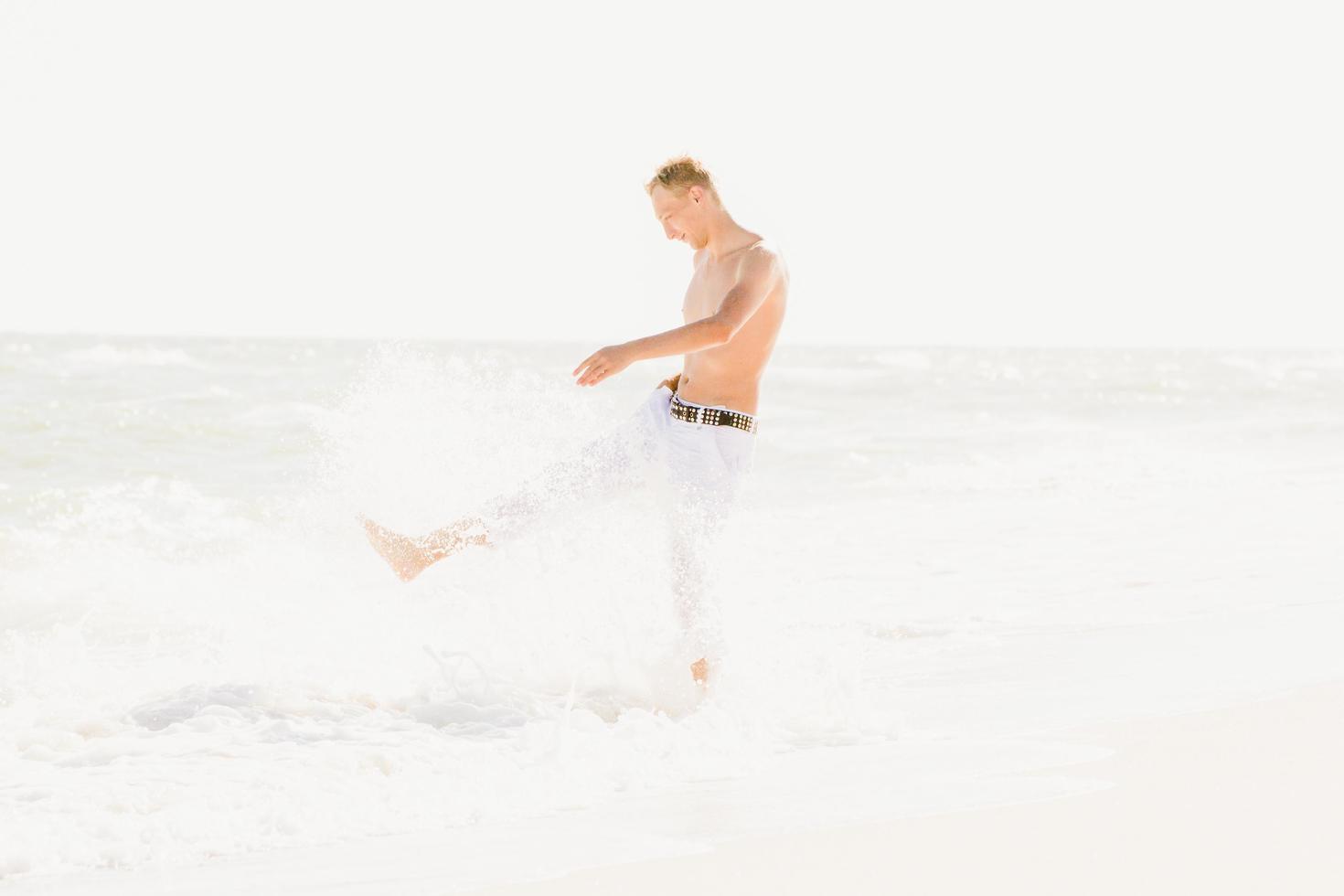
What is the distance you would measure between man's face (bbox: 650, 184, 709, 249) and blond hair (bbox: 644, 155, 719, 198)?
0.01 meters

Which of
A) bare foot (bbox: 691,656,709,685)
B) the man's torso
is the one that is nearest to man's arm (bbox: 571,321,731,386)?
the man's torso

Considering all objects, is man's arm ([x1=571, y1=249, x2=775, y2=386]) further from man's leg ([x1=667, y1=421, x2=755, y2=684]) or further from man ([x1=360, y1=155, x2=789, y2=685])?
man's leg ([x1=667, y1=421, x2=755, y2=684])

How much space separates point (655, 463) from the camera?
3.89 meters

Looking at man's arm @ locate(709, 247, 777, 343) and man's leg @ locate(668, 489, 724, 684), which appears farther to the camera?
man's leg @ locate(668, 489, 724, 684)

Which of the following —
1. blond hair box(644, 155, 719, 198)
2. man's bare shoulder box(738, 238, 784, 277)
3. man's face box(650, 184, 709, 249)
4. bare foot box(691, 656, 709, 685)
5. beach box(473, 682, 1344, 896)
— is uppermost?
blond hair box(644, 155, 719, 198)

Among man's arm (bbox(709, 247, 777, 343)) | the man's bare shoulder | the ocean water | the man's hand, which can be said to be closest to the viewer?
the ocean water

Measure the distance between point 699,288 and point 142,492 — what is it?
6.35m

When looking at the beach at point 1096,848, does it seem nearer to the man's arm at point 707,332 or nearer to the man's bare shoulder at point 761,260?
the man's arm at point 707,332

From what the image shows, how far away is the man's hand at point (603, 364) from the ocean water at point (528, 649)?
59cm

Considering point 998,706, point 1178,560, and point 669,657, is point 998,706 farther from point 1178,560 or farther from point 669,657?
point 1178,560

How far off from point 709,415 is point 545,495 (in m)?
0.52

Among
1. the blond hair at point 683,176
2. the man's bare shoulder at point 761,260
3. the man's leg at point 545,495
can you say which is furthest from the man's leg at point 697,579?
the blond hair at point 683,176

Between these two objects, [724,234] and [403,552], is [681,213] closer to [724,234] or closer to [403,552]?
[724,234]

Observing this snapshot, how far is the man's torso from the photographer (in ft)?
12.7
